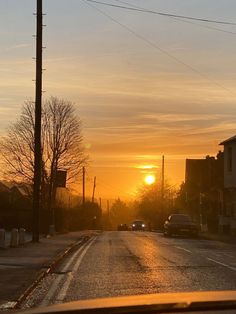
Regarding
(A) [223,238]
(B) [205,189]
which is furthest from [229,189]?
(B) [205,189]

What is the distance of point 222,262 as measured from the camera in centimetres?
1817

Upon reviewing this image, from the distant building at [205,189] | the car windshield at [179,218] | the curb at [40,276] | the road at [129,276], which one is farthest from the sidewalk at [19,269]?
the distant building at [205,189]

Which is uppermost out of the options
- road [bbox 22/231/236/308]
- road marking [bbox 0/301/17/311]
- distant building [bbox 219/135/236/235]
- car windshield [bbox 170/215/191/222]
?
distant building [bbox 219/135/236/235]

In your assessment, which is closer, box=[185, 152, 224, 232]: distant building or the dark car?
the dark car

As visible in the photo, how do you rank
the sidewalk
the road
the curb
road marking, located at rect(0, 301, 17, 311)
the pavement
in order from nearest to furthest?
1. road marking, located at rect(0, 301, 17, 311)
2. the curb
3. the sidewalk
4. the road
5. the pavement

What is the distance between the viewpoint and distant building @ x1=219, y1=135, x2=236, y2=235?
42.2 meters

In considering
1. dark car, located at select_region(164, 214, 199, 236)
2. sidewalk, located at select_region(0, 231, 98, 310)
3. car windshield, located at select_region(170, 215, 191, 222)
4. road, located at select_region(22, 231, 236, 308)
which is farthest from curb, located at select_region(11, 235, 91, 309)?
car windshield, located at select_region(170, 215, 191, 222)

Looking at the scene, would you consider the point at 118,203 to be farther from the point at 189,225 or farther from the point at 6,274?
the point at 6,274

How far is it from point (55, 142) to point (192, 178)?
24.4 m

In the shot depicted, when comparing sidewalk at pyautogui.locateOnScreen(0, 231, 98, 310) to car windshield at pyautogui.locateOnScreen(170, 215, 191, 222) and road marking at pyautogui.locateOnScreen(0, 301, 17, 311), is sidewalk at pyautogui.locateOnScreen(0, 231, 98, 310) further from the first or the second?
car windshield at pyautogui.locateOnScreen(170, 215, 191, 222)

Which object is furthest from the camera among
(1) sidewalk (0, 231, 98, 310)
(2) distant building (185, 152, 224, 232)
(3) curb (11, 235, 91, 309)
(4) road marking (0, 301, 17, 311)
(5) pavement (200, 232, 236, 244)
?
(2) distant building (185, 152, 224, 232)

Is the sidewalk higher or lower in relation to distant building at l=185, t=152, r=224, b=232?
lower

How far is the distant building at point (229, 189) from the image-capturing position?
42.2 m

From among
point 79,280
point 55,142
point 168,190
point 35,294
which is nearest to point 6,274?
point 79,280
